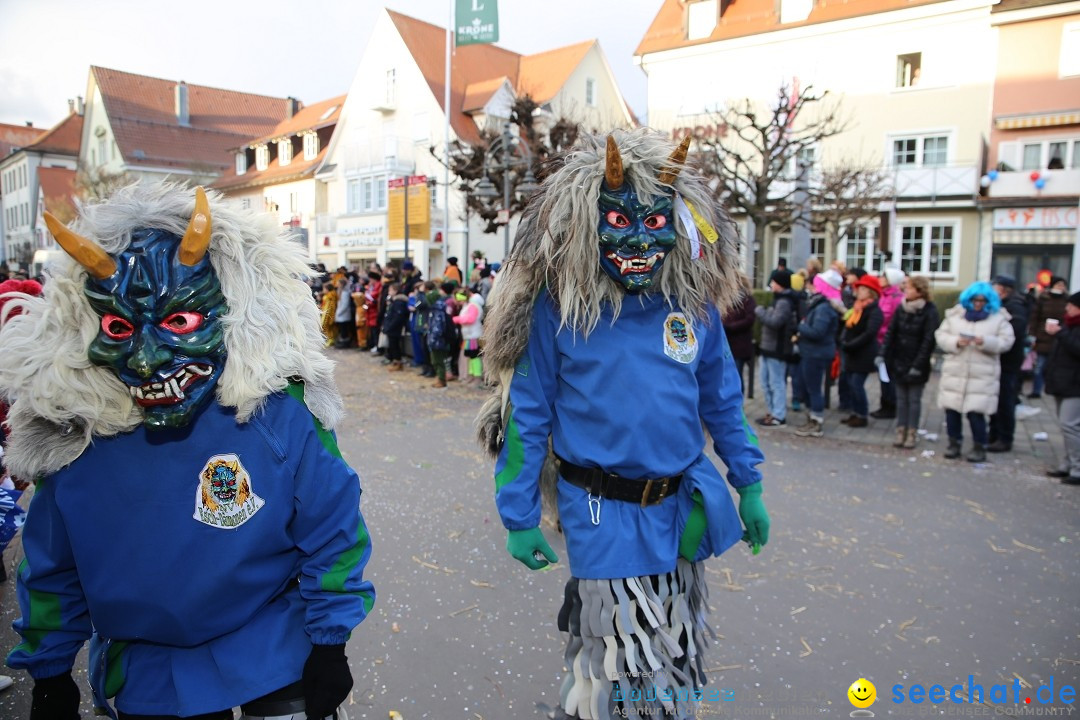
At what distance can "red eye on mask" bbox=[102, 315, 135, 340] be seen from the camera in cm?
162

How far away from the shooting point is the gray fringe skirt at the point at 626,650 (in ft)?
7.37

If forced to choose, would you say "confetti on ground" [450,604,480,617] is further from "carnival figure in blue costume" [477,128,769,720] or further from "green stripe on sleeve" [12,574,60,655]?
"green stripe on sleeve" [12,574,60,655]

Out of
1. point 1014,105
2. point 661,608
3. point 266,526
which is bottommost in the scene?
point 661,608

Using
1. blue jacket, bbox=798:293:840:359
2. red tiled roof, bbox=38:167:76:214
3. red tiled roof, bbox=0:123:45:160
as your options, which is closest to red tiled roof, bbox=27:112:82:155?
red tiled roof, bbox=38:167:76:214

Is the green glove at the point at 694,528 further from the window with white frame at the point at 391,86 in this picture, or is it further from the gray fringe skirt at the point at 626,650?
the window with white frame at the point at 391,86

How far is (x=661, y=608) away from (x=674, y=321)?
3.18ft

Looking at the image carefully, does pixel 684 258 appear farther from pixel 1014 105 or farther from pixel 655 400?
pixel 1014 105

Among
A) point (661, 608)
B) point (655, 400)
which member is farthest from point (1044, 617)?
point (655, 400)

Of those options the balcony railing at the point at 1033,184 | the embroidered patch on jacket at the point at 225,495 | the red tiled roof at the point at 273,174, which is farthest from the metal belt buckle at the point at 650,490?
the red tiled roof at the point at 273,174

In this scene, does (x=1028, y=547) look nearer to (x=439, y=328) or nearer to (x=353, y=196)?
(x=439, y=328)

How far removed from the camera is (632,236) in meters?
2.36

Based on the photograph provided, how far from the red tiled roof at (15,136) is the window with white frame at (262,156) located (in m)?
53.5

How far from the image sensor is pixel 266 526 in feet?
5.59

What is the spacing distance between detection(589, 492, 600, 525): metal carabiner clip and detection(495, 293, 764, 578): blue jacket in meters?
0.01
